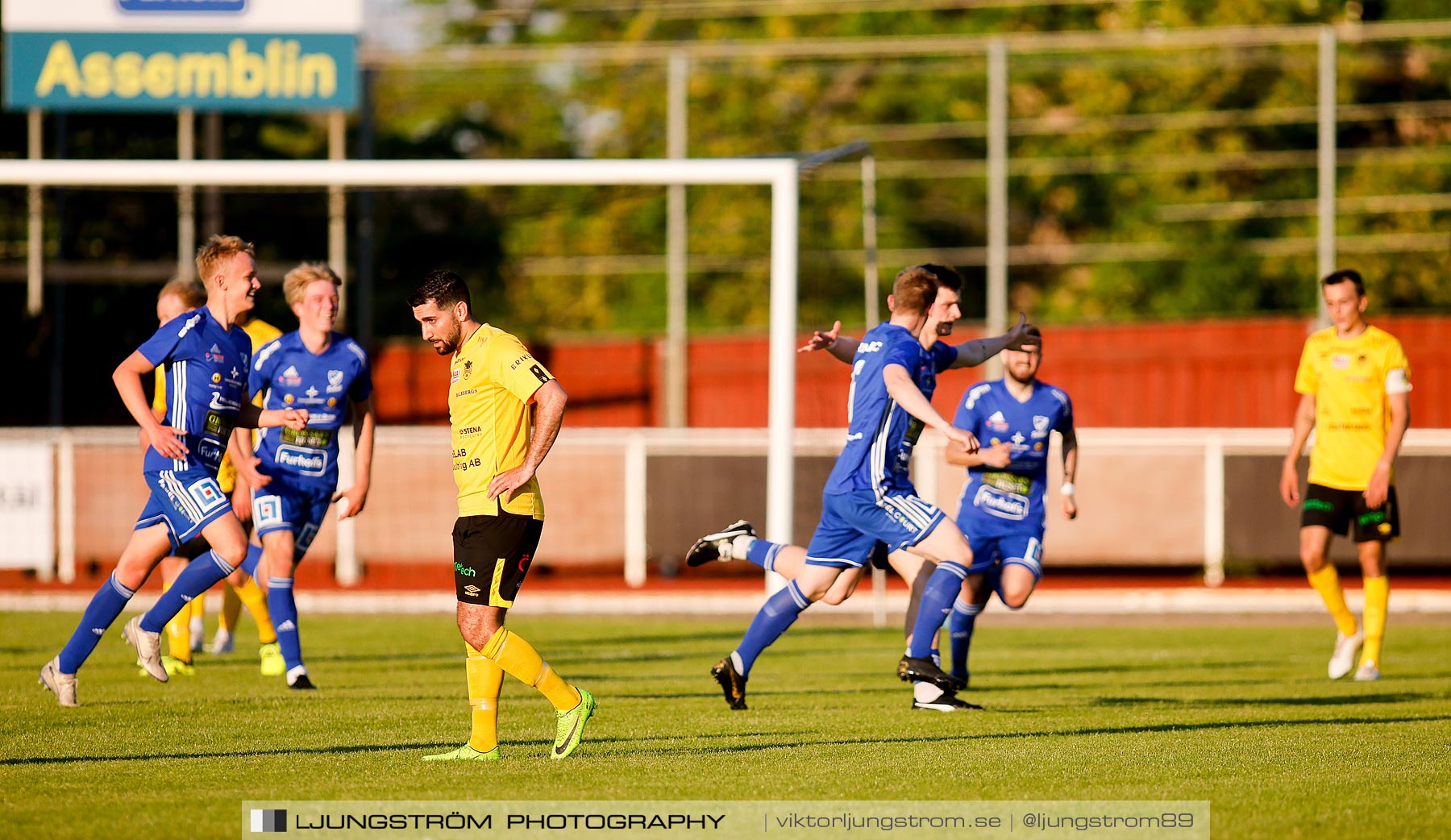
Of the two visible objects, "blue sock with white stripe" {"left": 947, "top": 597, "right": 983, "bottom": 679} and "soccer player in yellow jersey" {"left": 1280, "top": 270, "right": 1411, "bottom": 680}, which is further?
"soccer player in yellow jersey" {"left": 1280, "top": 270, "right": 1411, "bottom": 680}

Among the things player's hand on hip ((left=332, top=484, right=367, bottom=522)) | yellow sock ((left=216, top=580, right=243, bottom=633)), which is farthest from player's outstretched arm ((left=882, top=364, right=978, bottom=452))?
yellow sock ((left=216, top=580, right=243, bottom=633))

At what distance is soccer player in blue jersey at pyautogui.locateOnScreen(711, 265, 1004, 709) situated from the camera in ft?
26.0

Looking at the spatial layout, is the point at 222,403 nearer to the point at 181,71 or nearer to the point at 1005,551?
the point at 1005,551

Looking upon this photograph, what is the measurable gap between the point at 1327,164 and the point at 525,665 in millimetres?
18792

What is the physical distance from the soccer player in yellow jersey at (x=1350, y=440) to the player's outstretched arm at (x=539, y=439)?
5.23 metres

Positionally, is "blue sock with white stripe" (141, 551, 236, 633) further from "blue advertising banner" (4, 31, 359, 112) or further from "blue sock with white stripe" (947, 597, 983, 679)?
"blue advertising banner" (4, 31, 359, 112)

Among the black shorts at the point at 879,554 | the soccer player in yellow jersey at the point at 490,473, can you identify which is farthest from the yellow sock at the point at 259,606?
the soccer player in yellow jersey at the point at 490,473

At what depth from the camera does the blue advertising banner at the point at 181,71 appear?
64.8ft

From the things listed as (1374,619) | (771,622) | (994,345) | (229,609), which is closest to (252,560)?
(229,609)

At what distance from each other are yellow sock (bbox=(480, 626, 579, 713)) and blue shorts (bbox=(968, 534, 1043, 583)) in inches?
124

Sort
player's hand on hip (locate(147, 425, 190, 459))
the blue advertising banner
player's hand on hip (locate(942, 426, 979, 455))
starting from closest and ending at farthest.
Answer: player's hand on hip (locate(942, 426, 979, 455)) < player's hand on hip (locate(147, 425, 190, 459)) < the blue advertising banner

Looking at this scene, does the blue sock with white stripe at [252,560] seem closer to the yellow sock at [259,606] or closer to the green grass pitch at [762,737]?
the yellow sock at [259,606]

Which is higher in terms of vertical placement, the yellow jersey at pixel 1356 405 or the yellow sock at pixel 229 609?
the yellow jersey at pixel 1356 405

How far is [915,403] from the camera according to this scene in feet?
24.8
